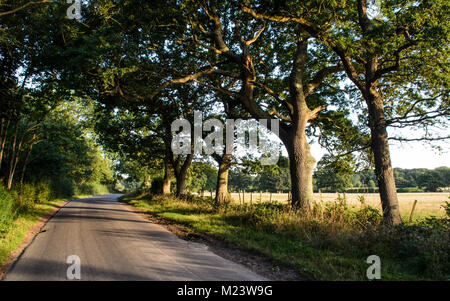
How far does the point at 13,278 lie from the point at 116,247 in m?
2.39

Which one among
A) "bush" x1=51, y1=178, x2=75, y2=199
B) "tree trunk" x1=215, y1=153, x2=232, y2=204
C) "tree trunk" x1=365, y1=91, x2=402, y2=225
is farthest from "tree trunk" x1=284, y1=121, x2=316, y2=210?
"bush" x1=51, y1=178, x2=75, y2=199

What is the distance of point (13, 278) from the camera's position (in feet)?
15.3

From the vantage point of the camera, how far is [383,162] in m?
10.1

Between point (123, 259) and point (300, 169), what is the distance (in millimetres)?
7556

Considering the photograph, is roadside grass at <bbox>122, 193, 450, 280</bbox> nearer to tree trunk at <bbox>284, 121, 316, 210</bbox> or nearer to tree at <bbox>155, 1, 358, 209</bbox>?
tree trunk at <bbox>284, 121, 316, 210</bbox>

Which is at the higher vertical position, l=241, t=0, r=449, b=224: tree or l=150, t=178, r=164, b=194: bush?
l=241, t=0, r=449, b=224: tree

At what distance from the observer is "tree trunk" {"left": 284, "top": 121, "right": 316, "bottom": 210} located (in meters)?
10.7

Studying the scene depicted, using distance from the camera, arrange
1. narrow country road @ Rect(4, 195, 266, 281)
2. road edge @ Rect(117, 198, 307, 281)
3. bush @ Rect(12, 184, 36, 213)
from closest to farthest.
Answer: narrow country road @ Rect(4, 195, 266, 281) < road edge @ Rect(117, 198, 307, 281) < bush @ Rect(12, 184, 36, 213)

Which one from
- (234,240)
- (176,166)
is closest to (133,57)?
(234,240)

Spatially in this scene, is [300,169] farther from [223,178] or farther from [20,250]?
[20,250]

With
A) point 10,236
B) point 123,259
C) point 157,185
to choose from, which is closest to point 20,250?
point 10,236

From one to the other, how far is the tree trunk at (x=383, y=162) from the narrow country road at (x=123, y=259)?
7030 mm

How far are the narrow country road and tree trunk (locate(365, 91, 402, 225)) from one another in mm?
7030
